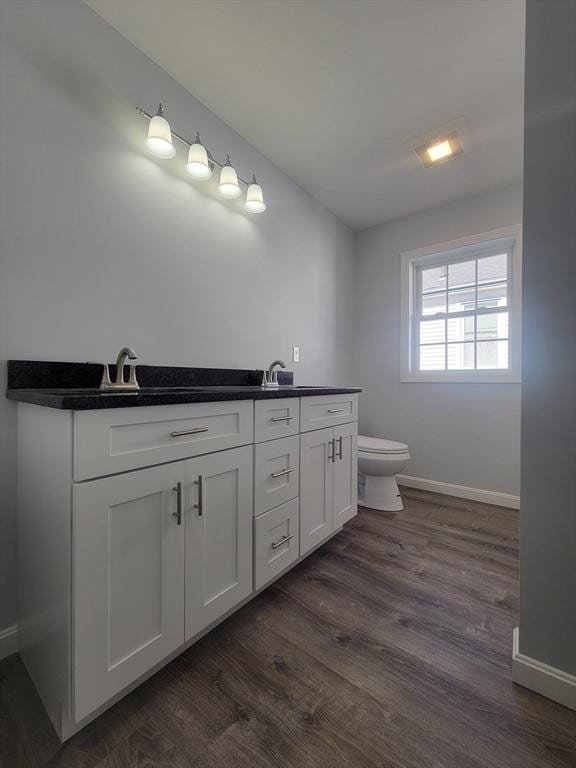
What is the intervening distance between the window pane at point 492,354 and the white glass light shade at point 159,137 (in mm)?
2511

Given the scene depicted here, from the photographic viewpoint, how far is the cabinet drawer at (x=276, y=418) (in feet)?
4.15

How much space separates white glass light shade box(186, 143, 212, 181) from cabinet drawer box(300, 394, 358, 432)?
47.7 inches

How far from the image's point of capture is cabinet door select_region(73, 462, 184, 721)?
A: 776mm

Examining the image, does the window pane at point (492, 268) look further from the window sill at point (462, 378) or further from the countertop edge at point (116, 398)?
the countertop edge at point (116, 398)

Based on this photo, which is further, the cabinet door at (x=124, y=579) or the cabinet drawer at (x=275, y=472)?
the cabinet drawer at (x=275, y=472)

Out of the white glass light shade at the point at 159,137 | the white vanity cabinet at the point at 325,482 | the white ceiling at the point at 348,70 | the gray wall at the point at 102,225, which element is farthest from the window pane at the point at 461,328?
the white glass light shade at the point at 159,137

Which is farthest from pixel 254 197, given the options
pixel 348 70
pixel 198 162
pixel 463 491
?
pixel 463 491

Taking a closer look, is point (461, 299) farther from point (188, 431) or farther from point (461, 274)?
point (188, 431)

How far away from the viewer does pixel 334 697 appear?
0.95m

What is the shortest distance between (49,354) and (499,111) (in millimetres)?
2544

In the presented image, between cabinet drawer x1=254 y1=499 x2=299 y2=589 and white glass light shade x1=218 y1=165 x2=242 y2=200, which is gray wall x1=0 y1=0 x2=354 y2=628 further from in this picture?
cabinet drawer x1=254 y1=499 x2=299 y2=589

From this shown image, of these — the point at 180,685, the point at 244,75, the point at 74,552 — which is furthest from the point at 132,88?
the point at 180,685

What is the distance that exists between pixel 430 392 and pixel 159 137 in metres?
2.52

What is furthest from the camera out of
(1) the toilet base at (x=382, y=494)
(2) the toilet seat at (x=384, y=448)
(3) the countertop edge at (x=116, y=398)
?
(1) the toilet base at (x=382, y=494)
